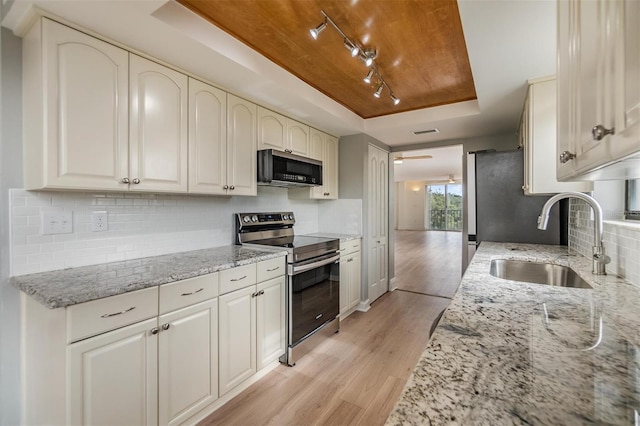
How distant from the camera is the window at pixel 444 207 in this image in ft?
39.1

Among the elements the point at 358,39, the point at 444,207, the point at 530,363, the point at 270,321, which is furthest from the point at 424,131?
the point at 444,207

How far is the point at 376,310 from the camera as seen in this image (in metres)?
3.51

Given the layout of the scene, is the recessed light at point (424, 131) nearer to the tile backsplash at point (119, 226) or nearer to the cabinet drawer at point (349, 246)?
the cabinet drawer at point (349, 246)

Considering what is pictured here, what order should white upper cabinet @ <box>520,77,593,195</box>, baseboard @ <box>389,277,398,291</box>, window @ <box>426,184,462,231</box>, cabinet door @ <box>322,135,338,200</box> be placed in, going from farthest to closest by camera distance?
window @ <box>426,184,462,231</box>
baseboard @ <box>389,277,398,291</box>
cabinet door @ <box>322,135,338,200</box>
white upper cabinet @ <box>520,77,593,195</box>

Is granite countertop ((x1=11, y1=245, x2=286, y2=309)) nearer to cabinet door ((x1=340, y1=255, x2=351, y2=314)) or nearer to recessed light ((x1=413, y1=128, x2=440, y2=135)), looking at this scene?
cabinet door ((x1=340, y1=255, x2=351, y2=314))

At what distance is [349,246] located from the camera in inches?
128

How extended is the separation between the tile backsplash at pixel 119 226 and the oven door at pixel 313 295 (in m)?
0.76

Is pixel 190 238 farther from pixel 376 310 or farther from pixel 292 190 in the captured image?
pixel 376 310

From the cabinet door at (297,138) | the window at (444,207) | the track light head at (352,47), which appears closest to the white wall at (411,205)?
the window at (444,207)

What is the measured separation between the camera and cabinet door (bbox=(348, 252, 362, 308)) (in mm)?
3302

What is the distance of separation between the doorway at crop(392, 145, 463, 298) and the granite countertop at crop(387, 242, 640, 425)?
3.24m

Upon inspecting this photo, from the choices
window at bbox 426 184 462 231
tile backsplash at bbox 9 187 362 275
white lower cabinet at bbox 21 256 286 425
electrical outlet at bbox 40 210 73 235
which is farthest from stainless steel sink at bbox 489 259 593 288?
window at bbox 426 184 462 231

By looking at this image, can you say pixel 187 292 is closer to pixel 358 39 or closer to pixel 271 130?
pixel 271 130

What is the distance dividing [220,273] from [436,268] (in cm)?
488
